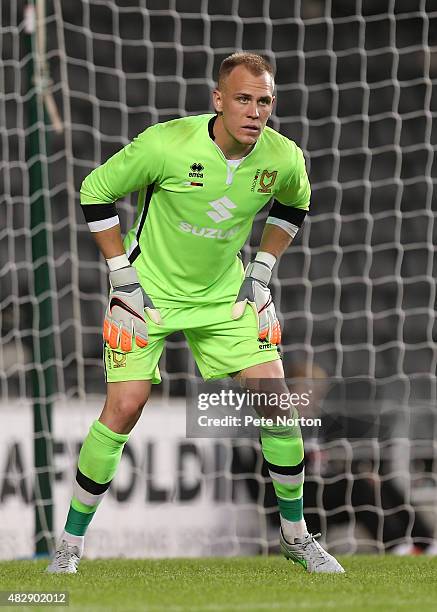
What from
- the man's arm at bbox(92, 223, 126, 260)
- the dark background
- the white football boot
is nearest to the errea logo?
the man's arm at bbox(92, 223, 126, 260)

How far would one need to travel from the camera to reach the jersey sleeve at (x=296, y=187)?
4.38 m

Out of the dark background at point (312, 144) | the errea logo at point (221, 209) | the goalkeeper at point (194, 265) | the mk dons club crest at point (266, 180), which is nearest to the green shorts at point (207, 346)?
the goalkeeper at point (194, 265)

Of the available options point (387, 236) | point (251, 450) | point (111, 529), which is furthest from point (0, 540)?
point (387, 236)

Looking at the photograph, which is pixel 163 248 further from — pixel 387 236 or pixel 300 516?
pixel 387 236

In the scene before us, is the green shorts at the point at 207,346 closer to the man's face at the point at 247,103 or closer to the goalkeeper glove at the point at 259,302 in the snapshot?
the goalkeeper glove at the point at 259,302

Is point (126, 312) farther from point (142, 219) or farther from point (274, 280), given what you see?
point (274, 280)

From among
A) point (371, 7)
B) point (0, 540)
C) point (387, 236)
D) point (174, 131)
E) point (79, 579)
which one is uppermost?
point (371, 7)

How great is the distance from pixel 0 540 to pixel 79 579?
234 cm

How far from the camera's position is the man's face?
162 inches

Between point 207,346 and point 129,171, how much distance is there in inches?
28.1

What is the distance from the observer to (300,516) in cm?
440

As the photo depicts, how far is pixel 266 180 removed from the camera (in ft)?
14.1

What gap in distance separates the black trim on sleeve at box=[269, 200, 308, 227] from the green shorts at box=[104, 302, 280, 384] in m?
0.40

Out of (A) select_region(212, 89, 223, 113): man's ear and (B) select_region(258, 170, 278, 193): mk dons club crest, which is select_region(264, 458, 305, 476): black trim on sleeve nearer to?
(B) select_region(258, 170, 278, 193): mk dons club crest
